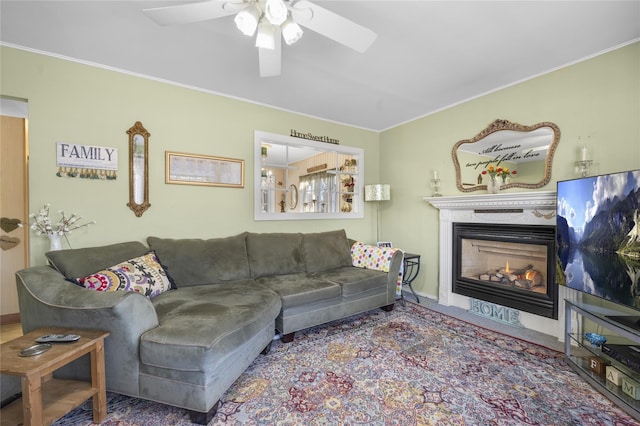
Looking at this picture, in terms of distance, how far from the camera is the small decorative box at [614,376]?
5.37 ft

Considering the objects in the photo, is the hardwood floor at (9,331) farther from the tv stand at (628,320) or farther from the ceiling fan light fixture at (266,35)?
the tv stand at (628,320)

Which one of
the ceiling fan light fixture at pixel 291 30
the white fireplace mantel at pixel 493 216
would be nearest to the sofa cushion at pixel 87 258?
the ceiling fan light fixture at pixel 291 30

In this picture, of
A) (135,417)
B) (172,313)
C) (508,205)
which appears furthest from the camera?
(508,205)

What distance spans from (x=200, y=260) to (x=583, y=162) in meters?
3.54

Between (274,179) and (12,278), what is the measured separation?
3.00 metres

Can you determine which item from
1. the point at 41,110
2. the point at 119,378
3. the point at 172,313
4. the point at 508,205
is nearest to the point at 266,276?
the point at 172,313

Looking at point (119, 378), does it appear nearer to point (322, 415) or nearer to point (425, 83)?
point (322, 415)

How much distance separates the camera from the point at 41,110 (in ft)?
7.43

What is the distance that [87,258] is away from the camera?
6.63 feet

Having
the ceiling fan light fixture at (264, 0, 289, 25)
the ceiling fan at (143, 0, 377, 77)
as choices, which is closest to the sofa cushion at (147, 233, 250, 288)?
the ceiling fan at (143, 0, 377, 77)

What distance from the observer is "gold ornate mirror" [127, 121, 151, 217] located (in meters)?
2.59

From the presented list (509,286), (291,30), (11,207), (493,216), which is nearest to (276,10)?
(291,30)

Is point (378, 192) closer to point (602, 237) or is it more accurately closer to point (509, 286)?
point (509, 286)

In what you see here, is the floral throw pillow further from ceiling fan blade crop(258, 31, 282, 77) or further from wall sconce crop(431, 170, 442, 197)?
wall sconce crop(431, 170, 442, 197)
